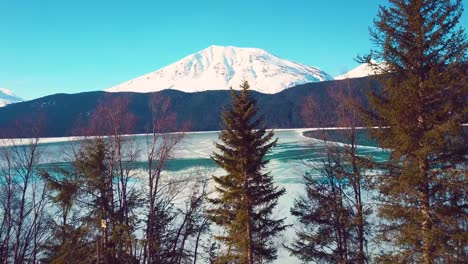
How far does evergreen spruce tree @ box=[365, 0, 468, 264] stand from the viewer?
8.15 meters

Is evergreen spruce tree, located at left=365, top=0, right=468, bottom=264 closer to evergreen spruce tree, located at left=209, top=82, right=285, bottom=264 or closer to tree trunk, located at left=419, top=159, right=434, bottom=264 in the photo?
tree trunk, located at left=419, top=159, right=434, bottom=264

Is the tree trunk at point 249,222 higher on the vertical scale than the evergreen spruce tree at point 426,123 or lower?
lower

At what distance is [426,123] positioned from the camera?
8.41 metres

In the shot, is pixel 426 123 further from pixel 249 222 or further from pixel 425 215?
pixel 249 222

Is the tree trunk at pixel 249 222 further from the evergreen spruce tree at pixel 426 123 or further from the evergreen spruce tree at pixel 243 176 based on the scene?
the evergreen spruce tree at pixel 426 123

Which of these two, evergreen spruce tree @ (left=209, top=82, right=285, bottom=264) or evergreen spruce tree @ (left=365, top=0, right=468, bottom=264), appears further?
evergreen spruce tree @ (left=209, top=82, right=285, bottom=264)

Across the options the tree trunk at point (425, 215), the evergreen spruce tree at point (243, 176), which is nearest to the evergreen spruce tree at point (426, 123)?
the tree trunk at point (425, 215)

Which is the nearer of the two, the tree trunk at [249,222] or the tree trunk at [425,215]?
the tree trunk at [425,215]

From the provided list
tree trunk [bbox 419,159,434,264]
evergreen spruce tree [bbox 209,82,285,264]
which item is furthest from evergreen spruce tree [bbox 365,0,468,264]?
evergreen spruce tree [bbox 209,82,285,264]

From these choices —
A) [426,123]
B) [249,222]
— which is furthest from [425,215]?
[249,222]

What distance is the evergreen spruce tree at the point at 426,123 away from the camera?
8.15 m

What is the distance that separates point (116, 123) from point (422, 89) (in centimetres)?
966

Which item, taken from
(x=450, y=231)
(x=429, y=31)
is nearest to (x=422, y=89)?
(x=429, y=31)

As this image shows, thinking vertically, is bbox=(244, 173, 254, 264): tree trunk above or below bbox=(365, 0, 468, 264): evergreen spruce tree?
below
